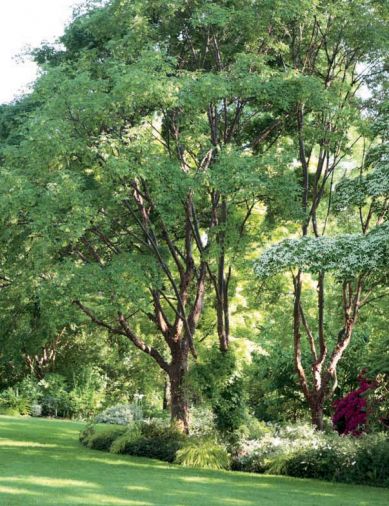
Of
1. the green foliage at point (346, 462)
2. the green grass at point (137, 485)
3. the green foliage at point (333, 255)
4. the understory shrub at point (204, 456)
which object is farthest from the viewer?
the understory shrub at point (204, 456)

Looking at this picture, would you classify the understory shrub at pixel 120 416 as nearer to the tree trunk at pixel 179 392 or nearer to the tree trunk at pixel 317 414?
the tree trunk at pixel 179 392

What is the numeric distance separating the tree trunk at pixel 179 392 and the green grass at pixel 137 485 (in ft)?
5.12

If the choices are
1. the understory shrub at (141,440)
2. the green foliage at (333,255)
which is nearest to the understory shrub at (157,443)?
the understory shrub at (141,440)

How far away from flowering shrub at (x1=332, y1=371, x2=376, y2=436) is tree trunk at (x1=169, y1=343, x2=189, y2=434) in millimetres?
3207

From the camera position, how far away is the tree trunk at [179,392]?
14.6m

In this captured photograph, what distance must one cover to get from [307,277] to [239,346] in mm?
3899

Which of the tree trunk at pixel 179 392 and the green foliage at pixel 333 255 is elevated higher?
the green foliage at pixel 333 255

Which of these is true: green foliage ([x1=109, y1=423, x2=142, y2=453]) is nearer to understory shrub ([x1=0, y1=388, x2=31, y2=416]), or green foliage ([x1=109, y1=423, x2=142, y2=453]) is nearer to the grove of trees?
the grove of trees

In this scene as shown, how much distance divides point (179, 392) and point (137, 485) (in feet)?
16.7

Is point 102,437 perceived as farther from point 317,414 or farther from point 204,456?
point 317,414

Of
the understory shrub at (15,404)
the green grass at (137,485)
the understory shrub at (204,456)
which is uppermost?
the understory shrub at (15,404)

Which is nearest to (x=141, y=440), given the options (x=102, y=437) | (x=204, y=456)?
(x=102, y=437)

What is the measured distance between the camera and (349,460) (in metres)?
11.5

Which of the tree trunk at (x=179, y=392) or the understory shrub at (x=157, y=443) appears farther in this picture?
the tree trunk at (x=179, y=392)
